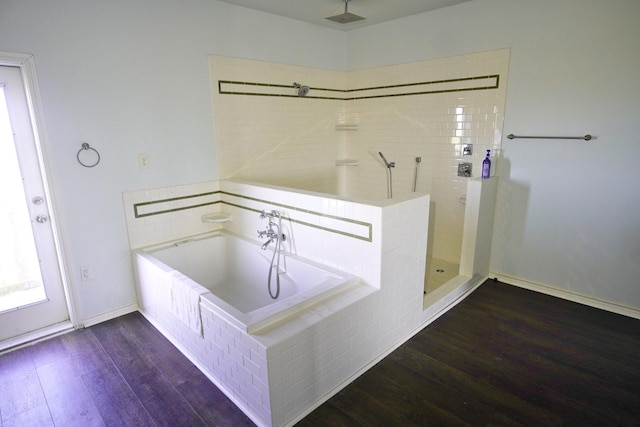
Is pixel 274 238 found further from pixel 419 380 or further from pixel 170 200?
pixel 419 380

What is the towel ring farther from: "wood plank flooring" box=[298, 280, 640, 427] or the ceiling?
"wood plank flooring" box=[298, 280, 640, 427]

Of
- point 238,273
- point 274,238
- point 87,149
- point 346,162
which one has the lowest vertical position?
point 238,273

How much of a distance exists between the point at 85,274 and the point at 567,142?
399 centimetres

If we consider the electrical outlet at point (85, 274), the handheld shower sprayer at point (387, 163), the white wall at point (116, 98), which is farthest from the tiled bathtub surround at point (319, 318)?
the handheld shower sprayer at point (387, 163)

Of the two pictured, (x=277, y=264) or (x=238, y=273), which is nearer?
(x=277, y=264)

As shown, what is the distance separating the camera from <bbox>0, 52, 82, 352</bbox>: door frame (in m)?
2.40

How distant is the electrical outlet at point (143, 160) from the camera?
2979mm

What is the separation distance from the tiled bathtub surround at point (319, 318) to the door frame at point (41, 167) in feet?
1.61

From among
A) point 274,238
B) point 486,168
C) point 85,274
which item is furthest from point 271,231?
point 486,168

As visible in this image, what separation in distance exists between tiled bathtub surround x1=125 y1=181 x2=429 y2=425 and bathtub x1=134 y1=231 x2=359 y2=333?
0.23ft

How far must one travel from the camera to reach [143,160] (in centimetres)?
300

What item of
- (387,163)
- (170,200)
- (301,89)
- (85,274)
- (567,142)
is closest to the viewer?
(85,274)

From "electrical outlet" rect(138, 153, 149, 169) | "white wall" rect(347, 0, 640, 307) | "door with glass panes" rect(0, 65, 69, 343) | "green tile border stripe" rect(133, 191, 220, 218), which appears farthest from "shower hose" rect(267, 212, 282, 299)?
"white wall" rect(347, 0, 640, 307)

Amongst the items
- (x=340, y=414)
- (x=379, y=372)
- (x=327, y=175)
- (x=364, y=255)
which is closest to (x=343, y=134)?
(x=327, y=175)
